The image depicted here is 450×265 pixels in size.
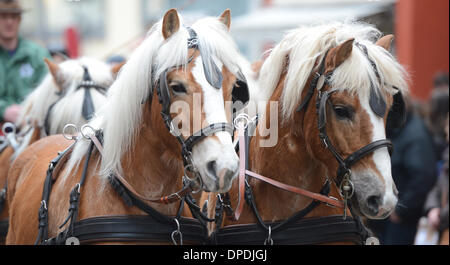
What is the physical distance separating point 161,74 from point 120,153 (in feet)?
1.33

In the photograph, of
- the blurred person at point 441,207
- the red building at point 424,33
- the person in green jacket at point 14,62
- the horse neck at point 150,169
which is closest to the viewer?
the horse neck at point 150,169

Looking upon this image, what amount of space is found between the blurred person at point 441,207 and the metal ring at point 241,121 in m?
1.90

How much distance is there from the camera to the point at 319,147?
2.54 m

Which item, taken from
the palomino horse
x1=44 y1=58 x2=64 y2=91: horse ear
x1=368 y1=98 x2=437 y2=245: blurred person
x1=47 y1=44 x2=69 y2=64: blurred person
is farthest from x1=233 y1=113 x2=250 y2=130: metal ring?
x1=368 y1=98 x2=437 y2=245: blurred person

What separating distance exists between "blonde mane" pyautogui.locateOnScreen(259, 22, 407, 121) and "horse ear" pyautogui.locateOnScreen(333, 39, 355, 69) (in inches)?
0.8

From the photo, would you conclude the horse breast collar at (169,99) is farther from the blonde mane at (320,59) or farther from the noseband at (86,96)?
the noseband at (86,96)

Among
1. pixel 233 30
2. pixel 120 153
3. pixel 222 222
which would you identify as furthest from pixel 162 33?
pixel 233 30

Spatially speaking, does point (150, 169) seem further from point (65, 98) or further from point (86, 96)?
point (65, 98)

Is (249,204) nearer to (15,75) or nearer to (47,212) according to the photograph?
(47,212)

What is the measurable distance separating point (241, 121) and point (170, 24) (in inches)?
26.4

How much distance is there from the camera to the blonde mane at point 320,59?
8.13 ft

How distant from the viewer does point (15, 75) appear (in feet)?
16.1

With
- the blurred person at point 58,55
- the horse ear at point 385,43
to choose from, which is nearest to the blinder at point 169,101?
the horse ear at point 385,43

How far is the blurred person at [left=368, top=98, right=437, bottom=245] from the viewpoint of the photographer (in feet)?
16.7
